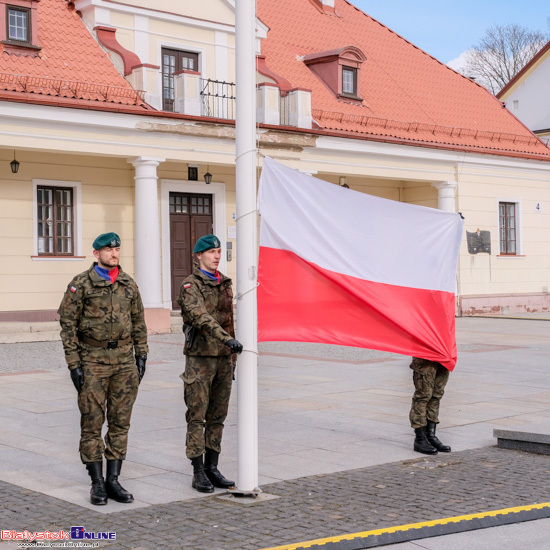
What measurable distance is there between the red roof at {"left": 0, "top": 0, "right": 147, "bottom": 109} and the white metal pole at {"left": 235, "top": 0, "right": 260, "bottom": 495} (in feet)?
40.6

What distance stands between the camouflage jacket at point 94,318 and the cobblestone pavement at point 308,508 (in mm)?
1038

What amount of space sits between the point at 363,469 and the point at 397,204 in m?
2.23

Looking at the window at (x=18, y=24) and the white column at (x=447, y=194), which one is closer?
the window at (x=18, y=24)

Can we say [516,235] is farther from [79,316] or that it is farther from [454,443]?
[79,316]

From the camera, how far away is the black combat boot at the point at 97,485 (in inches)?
259

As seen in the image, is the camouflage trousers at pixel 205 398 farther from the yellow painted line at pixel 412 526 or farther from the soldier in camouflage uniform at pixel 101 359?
the yellow painted line at pixel 412 526

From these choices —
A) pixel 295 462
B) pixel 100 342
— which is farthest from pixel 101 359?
pixel 295 462

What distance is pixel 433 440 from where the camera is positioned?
27.8 feet

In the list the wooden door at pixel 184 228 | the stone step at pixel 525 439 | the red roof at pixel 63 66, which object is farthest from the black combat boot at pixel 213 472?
the wooden door at pixel 184 228

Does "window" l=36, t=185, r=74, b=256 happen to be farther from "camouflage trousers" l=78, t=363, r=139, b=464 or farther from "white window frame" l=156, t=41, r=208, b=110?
"camouflage trousers" l=78, t=363, r=139, b=464

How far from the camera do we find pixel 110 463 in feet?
22.3

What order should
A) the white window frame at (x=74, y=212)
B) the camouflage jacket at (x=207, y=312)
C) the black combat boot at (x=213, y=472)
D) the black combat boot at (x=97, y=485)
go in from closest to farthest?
the black combat boot at (x=97, y=485), the camouflage jacket at (x=207, y=312), the black combat boot at (x=213, y=472), the white window frame at (x=74, y=212)

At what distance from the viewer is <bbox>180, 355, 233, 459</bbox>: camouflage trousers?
22.9ft

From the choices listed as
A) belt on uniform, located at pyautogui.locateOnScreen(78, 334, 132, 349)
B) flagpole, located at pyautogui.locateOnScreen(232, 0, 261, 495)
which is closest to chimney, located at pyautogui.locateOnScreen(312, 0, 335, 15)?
flagpole, located at pyautogui.locateOnScreen(232, 0, 261, 495)
